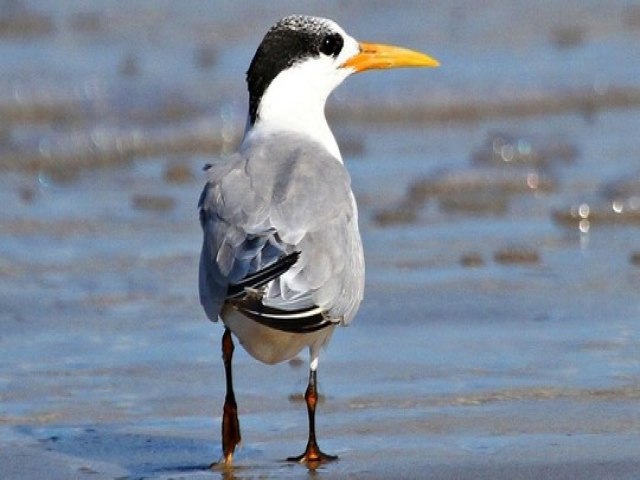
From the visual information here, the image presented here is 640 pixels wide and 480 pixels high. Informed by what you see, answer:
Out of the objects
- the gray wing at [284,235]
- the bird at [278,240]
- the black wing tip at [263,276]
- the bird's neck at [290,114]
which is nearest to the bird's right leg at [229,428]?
the bird at [278,240]

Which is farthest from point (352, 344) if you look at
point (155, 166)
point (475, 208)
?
point (155, 166)

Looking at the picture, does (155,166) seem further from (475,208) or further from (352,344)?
(352,344)

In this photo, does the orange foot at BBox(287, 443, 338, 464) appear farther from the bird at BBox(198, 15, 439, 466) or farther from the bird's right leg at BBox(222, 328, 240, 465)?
the bird's right leg at BBox(222, 328, 240, 465)

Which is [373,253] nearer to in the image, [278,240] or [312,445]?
[312,445]

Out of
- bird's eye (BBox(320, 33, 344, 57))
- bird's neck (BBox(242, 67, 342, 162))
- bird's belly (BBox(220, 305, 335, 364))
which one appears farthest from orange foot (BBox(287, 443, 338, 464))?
bird's eye (BBox(320, 33, 344, 57))

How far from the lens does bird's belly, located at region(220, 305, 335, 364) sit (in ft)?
16.1

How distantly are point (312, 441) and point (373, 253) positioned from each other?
263 centimetres

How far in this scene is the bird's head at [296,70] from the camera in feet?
18.7

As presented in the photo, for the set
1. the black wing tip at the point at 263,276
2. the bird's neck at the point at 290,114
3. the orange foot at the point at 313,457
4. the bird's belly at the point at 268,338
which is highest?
the bird's neck at the point at 290,114

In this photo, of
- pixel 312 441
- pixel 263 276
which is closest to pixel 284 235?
pixel 263 276

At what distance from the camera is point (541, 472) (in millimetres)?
4660

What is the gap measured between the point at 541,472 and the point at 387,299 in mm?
2171

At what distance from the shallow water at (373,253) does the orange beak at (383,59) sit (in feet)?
3.38

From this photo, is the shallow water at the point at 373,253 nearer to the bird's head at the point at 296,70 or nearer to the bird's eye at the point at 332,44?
the bird's head at the point at 296,70
